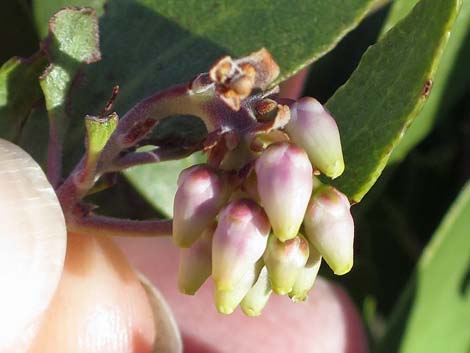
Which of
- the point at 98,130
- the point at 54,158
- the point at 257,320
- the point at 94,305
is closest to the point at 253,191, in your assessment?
the point at 98,130

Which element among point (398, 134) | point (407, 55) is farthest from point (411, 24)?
point (398, 134)

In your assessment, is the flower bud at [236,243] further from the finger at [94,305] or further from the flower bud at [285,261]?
the finger at [94,305]

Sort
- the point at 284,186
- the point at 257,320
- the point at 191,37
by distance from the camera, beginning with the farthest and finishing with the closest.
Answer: the point at 257,320
the point at 191,37
the point at 284,186

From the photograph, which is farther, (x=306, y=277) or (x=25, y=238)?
(x=25, y=238)

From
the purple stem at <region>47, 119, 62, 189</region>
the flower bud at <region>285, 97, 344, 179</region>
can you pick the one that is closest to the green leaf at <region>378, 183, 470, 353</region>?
the flower bud at <region>285, 97, 344, 179</region>

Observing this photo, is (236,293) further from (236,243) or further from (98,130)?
(98,130)
